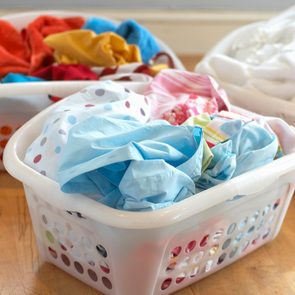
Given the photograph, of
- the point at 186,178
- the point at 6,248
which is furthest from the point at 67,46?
Result: the point at 186,178

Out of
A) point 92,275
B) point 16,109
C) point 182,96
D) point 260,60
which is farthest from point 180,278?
point 260,60

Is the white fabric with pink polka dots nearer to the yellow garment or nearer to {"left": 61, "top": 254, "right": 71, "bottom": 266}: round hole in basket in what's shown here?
{"left": 61, "top": 254, "right": 71, "bottom": 266}: round hole in basket

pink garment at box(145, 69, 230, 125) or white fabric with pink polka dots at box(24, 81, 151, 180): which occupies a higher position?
white fabric with pink polka dots at box(24, 81, 151, 180)

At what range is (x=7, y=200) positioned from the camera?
111cm

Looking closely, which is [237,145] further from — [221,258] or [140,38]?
[140,38]

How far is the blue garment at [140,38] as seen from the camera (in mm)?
1424

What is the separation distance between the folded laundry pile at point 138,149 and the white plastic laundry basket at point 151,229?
24 mm

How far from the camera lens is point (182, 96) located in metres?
1.07

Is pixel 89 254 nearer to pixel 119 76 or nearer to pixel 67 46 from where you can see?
pixel 119 76

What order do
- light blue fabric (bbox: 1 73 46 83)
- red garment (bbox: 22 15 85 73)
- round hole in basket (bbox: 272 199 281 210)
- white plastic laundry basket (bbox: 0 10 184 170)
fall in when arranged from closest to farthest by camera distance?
round hole in basket (bbox: 272 199 281 210), white plastic laundry basket (bbox: 0 10 184 170), light blue fabric (bbox: 1 73 46 83), red garment (bbox: 22 15 85 73)

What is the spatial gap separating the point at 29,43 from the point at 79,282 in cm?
69

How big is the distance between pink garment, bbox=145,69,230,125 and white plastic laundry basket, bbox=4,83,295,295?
0.20m

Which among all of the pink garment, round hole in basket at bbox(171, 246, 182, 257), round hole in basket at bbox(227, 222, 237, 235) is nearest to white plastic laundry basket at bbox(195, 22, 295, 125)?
the pink garment

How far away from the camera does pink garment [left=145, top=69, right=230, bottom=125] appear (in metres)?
1.01
